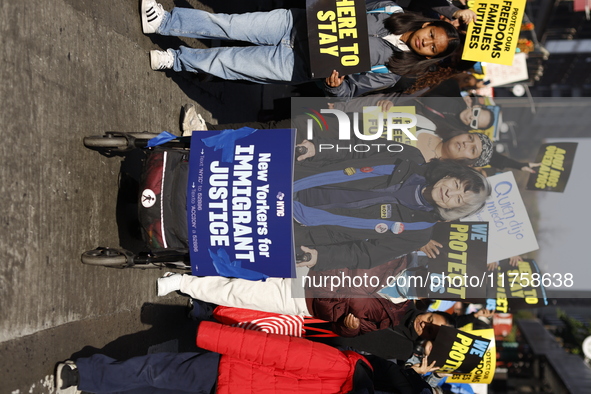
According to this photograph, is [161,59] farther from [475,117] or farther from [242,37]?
[475,117]

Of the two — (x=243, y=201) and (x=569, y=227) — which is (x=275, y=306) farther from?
(x=569, y=227)

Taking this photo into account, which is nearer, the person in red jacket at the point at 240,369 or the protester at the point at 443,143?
the person in red jacket at the point at 240,369

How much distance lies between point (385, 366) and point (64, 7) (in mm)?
3298

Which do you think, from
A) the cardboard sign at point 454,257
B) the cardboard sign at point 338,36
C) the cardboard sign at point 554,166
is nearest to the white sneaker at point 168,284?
the cardboard sign at point 454,257

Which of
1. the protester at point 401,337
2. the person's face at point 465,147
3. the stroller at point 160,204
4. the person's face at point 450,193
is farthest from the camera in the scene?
the person's face at point 465,147

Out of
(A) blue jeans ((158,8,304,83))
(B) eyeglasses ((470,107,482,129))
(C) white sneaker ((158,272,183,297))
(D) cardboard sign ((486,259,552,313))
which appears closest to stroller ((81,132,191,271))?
(C) white sneaker ((158,272,183,297))

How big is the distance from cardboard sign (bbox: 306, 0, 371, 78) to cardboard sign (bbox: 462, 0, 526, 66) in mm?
1810

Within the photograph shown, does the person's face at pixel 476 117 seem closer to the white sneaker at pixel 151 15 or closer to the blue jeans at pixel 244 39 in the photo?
the blue jeans at pixel 244 39

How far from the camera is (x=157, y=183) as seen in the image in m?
3.29

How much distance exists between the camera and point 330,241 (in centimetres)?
336

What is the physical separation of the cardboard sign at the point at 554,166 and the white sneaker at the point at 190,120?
4.06 meters

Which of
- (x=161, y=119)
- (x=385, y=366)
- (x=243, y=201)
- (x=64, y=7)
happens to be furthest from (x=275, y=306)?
(x=64, y=7)

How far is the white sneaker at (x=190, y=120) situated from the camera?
195 inches

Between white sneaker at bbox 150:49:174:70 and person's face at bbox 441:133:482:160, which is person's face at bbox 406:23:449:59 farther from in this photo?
white sneaker at bbox 150:49:174:70
